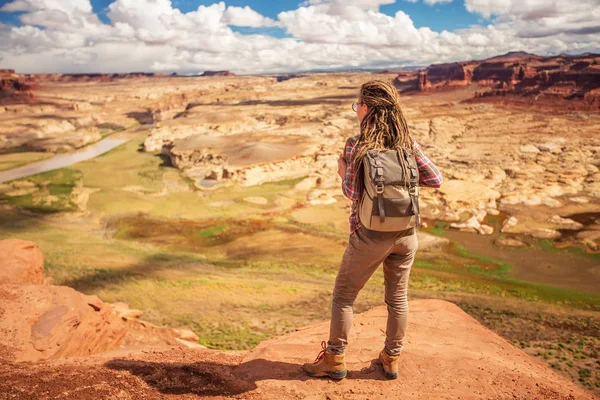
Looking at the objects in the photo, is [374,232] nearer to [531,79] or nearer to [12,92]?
[531,79]

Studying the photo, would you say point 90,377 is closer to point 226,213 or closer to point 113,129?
point 226,213

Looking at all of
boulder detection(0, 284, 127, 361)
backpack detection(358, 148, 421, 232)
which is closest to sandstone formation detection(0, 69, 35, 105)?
boulder detection(0, 284, 127, 361)

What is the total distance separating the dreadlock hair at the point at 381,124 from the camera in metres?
3.46

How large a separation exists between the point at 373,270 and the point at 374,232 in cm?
46

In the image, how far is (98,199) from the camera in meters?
31.8

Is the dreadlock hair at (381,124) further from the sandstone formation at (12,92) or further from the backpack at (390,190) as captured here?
the sandstone formation at (12,92)

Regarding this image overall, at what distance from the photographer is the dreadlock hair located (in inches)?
136

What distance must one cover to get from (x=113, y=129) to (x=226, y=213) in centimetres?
6577

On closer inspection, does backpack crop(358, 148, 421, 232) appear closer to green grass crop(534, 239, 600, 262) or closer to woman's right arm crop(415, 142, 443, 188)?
woman's right arm crop(415, 142, 443, 188)

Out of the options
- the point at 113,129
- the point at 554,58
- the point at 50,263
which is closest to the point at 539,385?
the point at 50,263

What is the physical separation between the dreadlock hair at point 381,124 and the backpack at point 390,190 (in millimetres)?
92

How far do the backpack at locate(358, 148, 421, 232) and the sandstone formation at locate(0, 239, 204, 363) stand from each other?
537cm

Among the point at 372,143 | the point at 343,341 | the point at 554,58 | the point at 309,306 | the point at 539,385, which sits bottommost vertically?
the point at 309,306

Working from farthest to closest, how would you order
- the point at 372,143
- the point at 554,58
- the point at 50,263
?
the point at 554,58, the point at 50,263, the point at 372,143
